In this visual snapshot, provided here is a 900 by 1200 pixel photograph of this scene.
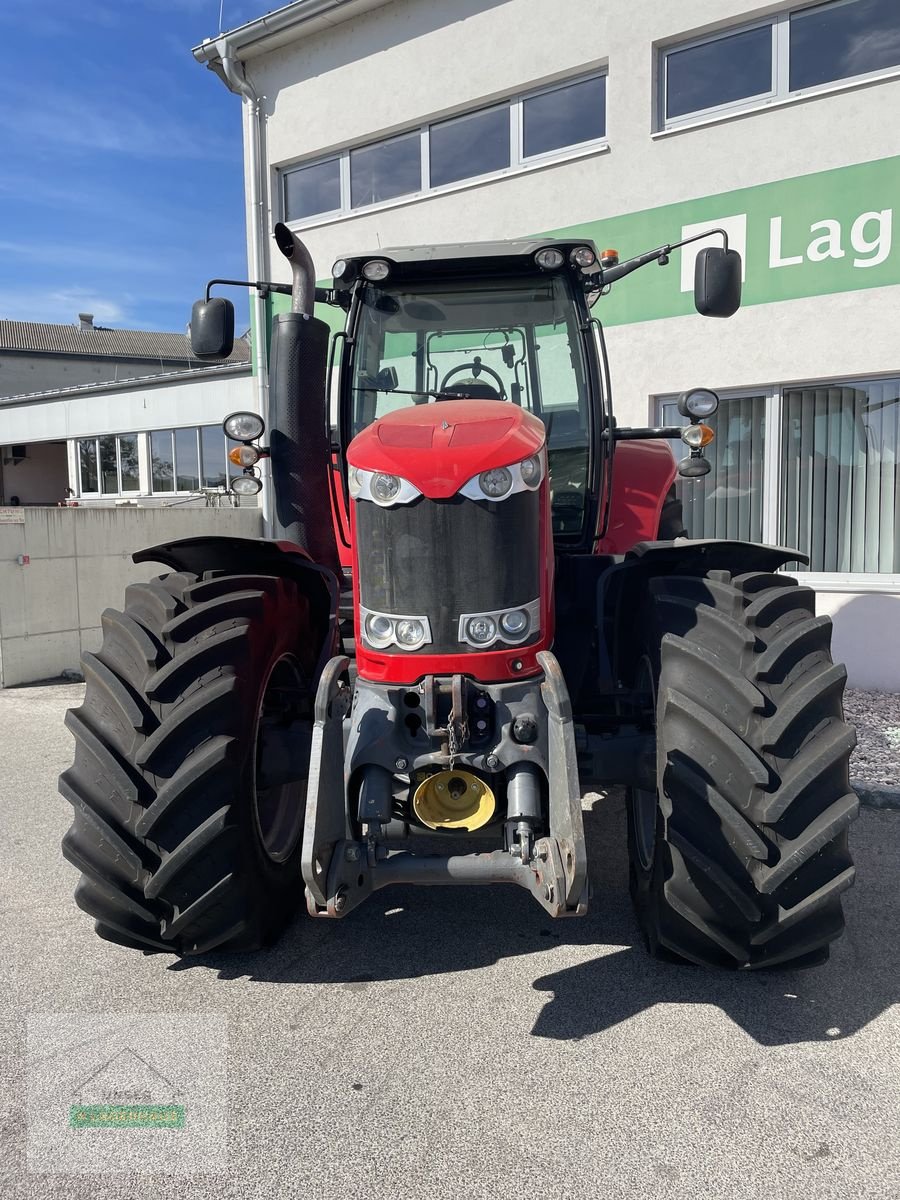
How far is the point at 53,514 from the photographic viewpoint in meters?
8.22

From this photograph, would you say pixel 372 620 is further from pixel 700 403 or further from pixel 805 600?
pixel 700 403

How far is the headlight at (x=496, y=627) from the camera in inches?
103

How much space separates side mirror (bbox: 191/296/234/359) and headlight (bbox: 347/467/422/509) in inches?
53.4

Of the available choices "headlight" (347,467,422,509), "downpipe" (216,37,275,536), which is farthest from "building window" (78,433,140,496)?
"headlight" (347,467,422,509)

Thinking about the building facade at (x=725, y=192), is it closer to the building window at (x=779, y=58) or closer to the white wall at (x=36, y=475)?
the building window at (x=779, y=58)

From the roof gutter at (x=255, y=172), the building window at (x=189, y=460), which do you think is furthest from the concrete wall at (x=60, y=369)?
the roof gutter at (x=255, y=172)

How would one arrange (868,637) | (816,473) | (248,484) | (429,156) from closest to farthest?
1. (248,484)
2. (868,637)
3. (816,473)
4. (429,156)

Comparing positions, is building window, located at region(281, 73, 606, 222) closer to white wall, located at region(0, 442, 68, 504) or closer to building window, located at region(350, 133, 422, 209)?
building window, located at region(350, 133, 422, 209)

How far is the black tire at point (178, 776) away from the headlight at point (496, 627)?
74 cm

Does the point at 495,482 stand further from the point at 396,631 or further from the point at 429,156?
the point at 429,156

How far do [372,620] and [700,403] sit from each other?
7.17ft

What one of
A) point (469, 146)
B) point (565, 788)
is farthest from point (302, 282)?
point (469, 146)

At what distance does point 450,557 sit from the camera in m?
2.59

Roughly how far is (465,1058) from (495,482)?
161cm
